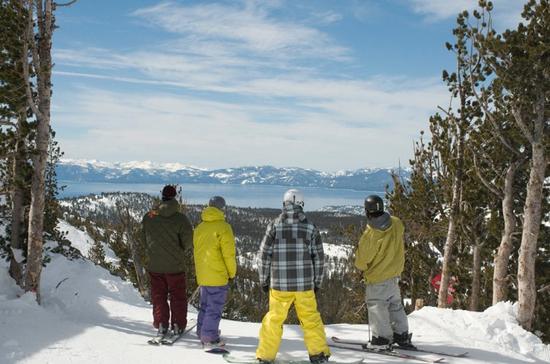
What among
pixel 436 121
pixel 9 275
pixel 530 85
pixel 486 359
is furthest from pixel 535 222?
pixel 9 275

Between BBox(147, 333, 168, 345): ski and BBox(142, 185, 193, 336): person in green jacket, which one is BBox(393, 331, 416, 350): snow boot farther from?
BBox(147, 333, 168, 345): ski

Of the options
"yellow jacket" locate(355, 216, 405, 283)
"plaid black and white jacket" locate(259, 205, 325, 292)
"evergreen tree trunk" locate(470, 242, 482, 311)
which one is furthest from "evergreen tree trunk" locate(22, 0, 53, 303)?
"evergreen tree trunk" locate(470, 242, 482, 311)

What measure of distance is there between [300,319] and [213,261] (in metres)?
1.63

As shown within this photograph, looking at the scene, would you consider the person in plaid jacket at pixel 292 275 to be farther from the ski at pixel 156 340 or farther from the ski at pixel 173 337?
the ski at pixel 156 340

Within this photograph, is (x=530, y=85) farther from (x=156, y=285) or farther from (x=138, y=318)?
(x=138, y=318)

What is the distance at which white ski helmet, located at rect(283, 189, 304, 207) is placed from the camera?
541 cm

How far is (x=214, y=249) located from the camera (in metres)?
6.25

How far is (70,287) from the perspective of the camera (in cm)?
1027

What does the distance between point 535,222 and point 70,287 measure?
10721mm

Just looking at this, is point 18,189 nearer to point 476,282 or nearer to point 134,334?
point 134,334

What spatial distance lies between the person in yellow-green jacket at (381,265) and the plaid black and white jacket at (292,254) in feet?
2.75

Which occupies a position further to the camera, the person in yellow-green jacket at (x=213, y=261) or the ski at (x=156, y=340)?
the ski at (x=156, y=340)

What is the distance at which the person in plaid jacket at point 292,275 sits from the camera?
532 cm

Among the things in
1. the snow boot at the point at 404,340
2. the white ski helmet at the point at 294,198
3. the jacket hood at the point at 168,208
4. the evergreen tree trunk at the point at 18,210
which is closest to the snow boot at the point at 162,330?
the jacket hood at the point at 168,208
